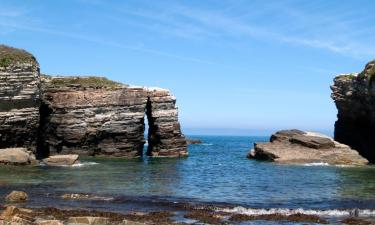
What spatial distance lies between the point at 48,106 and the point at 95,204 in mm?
43266

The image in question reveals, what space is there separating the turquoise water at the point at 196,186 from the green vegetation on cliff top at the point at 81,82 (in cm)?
1885

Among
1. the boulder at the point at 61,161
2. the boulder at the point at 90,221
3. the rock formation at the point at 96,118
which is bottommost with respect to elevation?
the boulder at the point at 61,161

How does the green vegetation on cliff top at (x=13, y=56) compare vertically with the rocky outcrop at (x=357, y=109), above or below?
above

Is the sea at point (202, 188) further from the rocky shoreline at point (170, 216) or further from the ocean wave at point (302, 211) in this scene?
the rocky shoreline at point (170, 216)

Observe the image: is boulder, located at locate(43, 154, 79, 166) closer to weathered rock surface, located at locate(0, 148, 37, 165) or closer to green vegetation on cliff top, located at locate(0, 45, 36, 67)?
weathered rock surface, located at locate(0, 148, 37, 165)

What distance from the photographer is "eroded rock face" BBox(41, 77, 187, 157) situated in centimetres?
7075

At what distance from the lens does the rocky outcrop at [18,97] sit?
60.8m

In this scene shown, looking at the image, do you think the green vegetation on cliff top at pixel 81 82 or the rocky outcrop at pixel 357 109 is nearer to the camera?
the rocky outcrop at pixel 357 109

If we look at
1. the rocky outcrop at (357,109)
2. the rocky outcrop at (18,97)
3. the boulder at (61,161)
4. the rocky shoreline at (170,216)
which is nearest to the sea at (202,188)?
the rocky shoreline at (170,216)

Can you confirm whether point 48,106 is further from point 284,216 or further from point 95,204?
point 284,216

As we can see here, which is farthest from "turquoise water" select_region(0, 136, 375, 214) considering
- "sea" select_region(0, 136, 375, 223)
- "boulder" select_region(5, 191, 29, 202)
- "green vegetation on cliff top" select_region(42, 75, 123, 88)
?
"green vegetation on cliff top" select_region(42, 75, 123, 88)

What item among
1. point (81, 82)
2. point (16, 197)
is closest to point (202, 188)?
point (16, 197)

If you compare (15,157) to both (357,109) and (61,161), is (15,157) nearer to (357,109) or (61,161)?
(61,161)

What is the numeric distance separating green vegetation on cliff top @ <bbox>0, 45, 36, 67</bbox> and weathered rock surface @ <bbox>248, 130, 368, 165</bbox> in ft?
110
